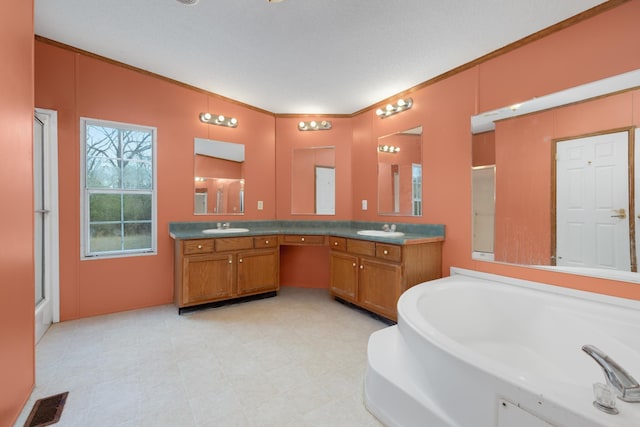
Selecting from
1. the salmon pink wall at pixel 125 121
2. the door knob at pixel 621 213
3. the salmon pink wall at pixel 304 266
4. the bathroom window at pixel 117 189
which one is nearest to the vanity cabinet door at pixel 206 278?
the salmon pink wall at pixel 125 121

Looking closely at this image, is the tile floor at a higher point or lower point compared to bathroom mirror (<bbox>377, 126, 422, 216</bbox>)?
lower

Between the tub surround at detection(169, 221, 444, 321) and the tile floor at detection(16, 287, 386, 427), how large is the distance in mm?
232

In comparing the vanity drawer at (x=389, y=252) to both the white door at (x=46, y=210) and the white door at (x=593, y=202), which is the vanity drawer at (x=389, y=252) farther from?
the white door at (x=46, y=210)

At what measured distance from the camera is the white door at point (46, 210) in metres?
2.35

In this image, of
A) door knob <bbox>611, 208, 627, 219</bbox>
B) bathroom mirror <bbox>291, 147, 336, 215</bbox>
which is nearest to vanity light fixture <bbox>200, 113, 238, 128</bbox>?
bathroom mirror <bbox>291, 147, 336, 215</bbox>

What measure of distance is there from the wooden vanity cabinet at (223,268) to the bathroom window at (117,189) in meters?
0.51

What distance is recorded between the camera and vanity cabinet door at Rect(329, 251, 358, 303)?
283 centimetres

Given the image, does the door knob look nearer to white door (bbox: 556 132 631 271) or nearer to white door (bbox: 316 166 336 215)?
white door (bbox: 556 132 631 271)

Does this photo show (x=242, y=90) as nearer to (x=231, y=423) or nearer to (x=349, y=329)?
(x=349, y=329)

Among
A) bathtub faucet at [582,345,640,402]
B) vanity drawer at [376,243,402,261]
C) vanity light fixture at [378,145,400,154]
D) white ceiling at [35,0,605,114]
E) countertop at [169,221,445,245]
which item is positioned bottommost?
bathtub faucet at [582,345,640,402]

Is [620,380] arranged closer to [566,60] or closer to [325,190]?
[566,60]

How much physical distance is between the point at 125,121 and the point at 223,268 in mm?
1791

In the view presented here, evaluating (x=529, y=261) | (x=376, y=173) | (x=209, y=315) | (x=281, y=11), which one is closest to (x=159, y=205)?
(x=209, y=315)

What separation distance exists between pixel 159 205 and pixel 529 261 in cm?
348
